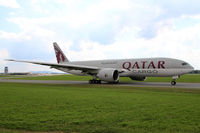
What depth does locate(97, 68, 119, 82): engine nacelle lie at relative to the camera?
1024 inches

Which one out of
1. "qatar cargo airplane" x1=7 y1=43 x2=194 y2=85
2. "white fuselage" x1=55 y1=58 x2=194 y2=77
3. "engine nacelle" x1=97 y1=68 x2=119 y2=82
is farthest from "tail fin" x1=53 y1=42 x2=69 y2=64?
"engine nacelle" x1=97 y1=68 x2=119 y2=82

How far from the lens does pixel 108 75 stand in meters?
26.1

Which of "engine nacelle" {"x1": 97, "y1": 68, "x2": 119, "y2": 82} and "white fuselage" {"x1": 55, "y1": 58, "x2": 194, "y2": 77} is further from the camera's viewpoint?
"engine nacelle" {"x1": 97, "y1": 68, "x2": 119, "y2": 82}

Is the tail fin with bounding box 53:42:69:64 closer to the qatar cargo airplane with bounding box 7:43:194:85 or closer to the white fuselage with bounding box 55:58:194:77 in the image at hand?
the qatar cargo airplane with bounding box 7:43:194:85

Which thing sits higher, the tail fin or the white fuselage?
the tail fin

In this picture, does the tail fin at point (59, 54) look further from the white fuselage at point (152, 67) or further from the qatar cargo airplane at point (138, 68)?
the white fuselage at point (152, 67)

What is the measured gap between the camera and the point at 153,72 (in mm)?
25984

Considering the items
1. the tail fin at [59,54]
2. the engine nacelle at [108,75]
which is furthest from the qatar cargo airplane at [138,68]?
the tail fin at [59,54]

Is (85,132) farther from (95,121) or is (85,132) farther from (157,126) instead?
(157,126)

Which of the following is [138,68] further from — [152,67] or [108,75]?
[108,75]

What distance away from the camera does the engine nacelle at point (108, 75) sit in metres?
26.0

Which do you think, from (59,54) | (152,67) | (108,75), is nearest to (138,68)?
(152,67)

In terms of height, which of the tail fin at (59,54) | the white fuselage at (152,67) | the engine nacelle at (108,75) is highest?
the tail fin at (59,54)

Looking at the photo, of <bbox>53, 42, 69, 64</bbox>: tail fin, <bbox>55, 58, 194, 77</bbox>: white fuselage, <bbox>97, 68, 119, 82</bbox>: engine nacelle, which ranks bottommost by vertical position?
<bbox>97, 68, 119, 82</bbox>: engine nacelle
